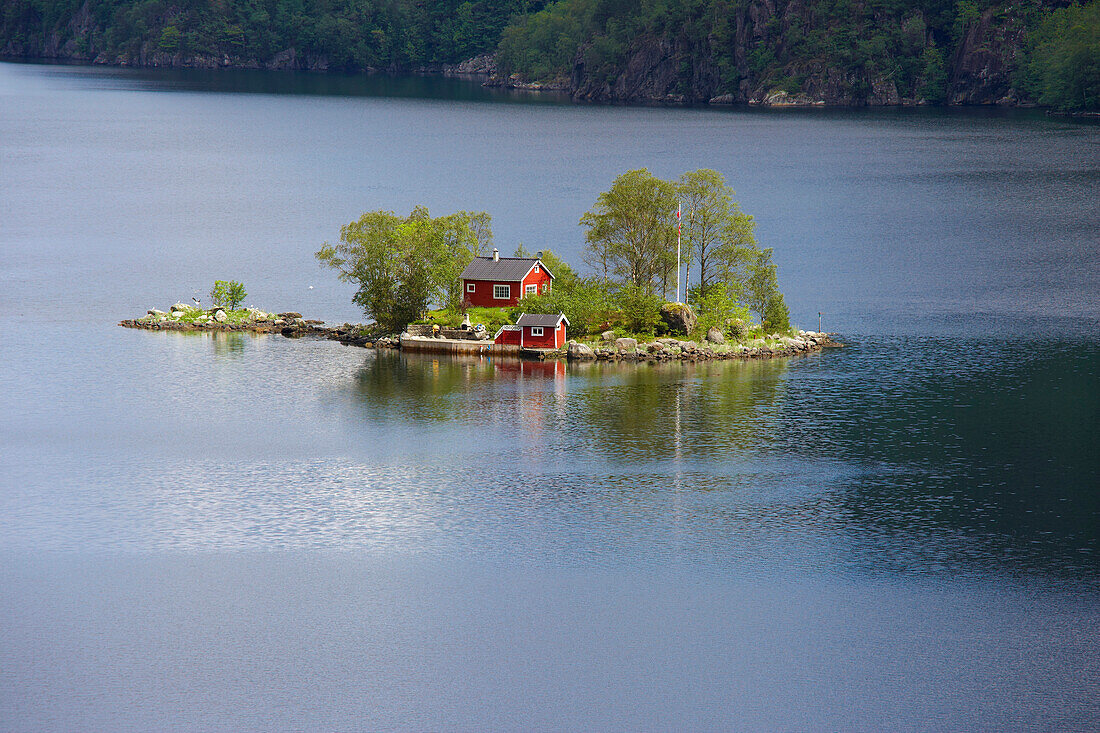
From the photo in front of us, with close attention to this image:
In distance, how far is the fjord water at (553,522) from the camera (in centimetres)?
3978

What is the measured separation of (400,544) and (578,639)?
9651 millimetres

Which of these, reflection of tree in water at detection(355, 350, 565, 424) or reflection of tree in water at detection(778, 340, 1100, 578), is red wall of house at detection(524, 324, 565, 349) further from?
reflection of tree in water at detection(778, 340, 1100, 578)

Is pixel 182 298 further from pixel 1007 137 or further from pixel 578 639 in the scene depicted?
pixel 1007 137

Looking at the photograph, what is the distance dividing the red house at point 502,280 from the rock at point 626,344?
21.1 ft

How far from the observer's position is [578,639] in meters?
42.6

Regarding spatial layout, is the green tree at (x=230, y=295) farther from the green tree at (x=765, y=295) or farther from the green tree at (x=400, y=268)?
the green tree at (x=765, y=295)

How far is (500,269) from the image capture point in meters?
79.0

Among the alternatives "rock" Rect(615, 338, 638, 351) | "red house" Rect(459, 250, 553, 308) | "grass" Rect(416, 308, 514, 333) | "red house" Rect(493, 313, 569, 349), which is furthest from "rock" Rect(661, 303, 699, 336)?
"grass" Rect(416, 308, 514, 333)

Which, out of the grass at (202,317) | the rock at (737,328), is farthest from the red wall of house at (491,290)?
the grass at (202,317)

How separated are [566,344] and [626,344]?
3621 millimetres

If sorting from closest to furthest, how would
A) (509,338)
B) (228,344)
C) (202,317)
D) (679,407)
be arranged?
(679,407), (509,338), (228,344), (202,317)

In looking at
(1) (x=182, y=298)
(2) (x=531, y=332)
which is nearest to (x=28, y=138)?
(1) (x=182, y=298)

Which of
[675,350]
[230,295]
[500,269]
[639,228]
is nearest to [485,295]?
[500,269]

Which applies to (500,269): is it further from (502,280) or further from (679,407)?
(679,407)
